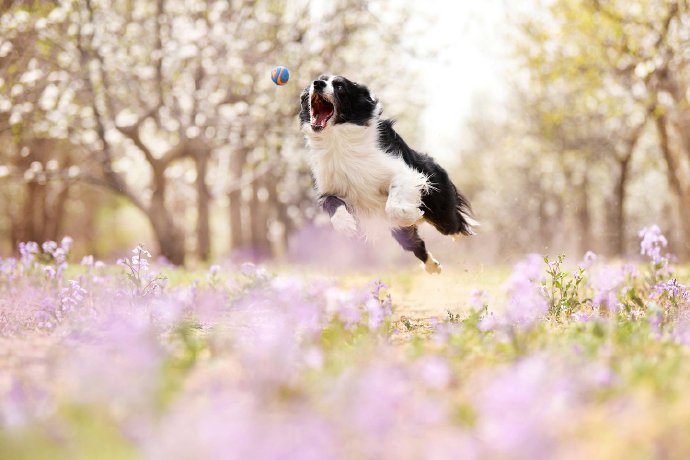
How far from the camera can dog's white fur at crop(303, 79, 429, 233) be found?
5.52 meters

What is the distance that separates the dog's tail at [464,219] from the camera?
6668mm

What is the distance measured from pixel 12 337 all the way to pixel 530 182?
2073 centimetres

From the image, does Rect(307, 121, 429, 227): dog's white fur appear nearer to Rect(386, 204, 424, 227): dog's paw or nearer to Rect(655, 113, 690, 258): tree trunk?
Rect(386, 204, 424, 227): dog's paw

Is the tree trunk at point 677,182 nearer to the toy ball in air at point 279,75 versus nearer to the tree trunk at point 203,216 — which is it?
the tree trunk at point 203,216

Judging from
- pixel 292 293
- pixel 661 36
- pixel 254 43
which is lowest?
pixel 292 293

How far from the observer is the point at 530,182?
22859mm

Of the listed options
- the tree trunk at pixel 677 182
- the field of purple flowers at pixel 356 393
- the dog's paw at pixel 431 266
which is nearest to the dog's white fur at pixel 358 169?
the dog's paw at pixel 431 266

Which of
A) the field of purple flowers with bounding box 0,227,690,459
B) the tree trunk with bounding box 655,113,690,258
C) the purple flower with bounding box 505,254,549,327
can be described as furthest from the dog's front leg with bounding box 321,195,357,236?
the tree trunk with bounding box 655,113,690,258

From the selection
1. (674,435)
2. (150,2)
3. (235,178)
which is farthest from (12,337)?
(235,178)

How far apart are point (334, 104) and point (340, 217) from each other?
3.02 ft

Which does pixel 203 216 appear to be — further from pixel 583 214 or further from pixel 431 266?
pixel 583 214

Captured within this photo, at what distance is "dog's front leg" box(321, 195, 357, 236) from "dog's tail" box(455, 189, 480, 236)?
1515 millimetres

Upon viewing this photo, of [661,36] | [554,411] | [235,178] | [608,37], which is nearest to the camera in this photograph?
[554,411]

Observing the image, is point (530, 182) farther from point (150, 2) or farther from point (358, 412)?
point (358, 412)
